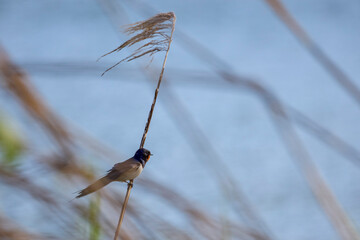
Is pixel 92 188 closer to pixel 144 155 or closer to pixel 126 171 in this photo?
pixel 126 171

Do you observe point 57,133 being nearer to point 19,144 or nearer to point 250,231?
point 19,144

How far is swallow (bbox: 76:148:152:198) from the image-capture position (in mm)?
596

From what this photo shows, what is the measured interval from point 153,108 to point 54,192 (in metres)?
0.20

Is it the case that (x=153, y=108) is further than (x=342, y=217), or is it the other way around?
(x=342, y=217)

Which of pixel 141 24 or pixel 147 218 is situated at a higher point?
pixel 141 24

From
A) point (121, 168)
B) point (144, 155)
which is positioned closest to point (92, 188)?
point (121, 168)

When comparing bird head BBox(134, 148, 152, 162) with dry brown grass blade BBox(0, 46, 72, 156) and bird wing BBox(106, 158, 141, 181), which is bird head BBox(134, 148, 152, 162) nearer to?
bird wing BBox(106, 158, 141, 181)

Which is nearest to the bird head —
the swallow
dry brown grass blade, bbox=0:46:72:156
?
the swallow

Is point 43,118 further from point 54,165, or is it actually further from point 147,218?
point 147,218

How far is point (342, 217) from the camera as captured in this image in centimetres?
77

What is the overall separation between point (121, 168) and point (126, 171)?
0.07ft

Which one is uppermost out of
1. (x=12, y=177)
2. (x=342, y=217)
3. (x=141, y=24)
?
(x=141, y=24)

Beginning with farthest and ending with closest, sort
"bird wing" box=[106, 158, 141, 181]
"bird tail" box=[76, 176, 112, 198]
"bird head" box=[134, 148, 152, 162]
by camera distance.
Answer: "bird head" box=[134, 148, 152, 162] < "bird wing" box=[106, 158, 141, 181] < "bird tail" box=[76, 176, 112, 198]

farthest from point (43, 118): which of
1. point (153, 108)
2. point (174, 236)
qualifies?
point (174, 236)
